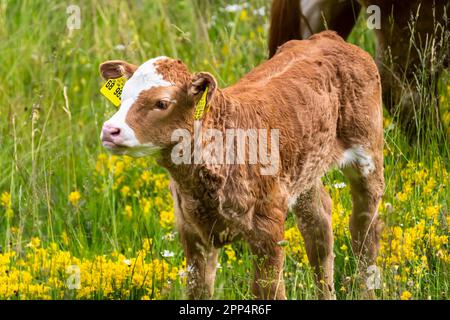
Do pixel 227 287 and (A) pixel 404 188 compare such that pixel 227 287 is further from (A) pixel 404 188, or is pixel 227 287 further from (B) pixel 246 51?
(B) pixel 246 51

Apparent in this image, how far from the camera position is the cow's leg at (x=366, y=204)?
5.42 metres

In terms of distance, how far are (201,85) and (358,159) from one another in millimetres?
1197

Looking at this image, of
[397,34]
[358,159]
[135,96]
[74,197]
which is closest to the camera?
[135,96]

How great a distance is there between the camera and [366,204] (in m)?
5.50

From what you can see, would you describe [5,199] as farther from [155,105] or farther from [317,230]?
[155,105]

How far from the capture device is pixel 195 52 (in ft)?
27.1

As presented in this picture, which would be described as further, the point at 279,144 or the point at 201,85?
the point at 279,144

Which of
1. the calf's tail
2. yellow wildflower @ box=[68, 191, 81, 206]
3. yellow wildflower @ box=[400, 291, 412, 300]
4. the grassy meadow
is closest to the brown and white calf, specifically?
the grassy meadow

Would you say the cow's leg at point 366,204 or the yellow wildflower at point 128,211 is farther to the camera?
the yellow wildflower at point 128,211

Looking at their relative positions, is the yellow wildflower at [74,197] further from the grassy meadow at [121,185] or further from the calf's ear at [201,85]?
the calf's ear at [201,85]

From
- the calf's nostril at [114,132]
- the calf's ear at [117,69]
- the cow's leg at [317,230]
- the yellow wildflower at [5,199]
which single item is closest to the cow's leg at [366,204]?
the cow's leg at [317,230]

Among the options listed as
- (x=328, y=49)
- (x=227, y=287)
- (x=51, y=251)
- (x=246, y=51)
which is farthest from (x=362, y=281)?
(x=246, y=51)

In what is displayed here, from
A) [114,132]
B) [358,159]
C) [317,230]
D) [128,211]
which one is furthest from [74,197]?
[114,132]

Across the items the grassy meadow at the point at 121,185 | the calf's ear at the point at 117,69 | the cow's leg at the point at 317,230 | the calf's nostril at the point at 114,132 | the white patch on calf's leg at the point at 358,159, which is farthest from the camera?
the cow's leg at the point at 317,230
